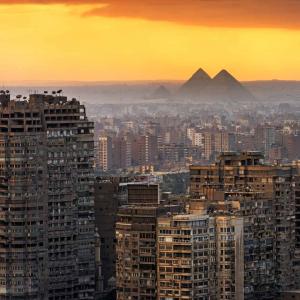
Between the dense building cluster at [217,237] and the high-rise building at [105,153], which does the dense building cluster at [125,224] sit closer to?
the dense building cluster at [217,237]

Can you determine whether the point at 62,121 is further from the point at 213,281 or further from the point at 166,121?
the point at 166,121

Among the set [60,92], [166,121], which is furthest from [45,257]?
[166,121]

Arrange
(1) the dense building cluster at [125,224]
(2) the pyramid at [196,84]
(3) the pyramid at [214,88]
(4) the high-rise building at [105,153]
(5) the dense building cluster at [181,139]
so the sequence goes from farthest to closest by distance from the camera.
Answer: (5) the dense building cluster at [181,139] < (4) the high-rise building at [105,153] < (3) the pyramid at [214,88] < (2) the pyramid at [196,84] < (1) the dense building cluster at [125,224]

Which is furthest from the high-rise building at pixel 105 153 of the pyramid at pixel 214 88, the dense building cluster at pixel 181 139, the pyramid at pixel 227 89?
the pyramid at pixel 227 89

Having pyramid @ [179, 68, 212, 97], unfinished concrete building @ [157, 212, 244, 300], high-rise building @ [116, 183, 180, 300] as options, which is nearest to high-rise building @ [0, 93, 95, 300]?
high-rise building @ [116, 183, 180, 300]

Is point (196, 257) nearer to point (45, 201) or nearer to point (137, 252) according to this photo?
point (137, 252)

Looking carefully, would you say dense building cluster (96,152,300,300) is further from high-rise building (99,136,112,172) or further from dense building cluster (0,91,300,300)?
high-rise building (99,136,112,172)

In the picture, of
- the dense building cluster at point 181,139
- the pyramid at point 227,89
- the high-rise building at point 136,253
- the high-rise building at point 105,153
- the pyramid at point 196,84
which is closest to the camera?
the high-rise building at point 136,253

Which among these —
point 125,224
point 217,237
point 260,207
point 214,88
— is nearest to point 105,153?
point 214,88
